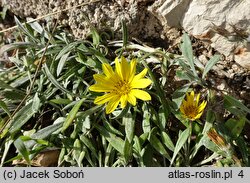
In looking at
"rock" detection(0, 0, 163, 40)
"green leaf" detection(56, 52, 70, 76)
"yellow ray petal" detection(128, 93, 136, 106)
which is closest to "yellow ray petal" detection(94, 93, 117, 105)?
"yellow ray petal" detection(128, 93, 136, 106)

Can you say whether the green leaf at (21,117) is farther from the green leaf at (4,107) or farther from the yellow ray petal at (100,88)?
the yellow ray petal at (100,88)

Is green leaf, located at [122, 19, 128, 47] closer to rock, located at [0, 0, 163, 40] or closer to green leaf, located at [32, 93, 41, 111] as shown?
rock, located at [0, 0, 163, 40]

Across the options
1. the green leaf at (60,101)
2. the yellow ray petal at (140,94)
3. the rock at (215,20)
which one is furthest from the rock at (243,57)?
the green leaf at (60,101)

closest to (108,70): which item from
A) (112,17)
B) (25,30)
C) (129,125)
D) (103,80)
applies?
(103,80)

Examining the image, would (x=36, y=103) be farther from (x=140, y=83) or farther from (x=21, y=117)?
(x=140, y=83)

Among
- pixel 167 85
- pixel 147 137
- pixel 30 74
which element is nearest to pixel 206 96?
pixel 167 85
